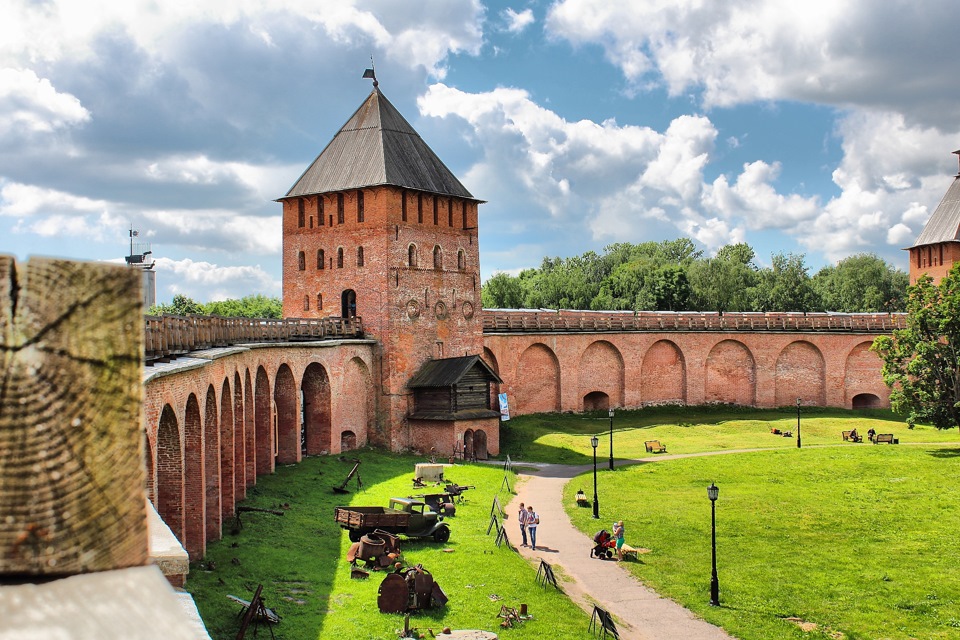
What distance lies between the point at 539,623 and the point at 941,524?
14.1m

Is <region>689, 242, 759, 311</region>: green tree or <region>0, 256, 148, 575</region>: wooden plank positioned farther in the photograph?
<region>689, 242, 759, 311</region>: green tree

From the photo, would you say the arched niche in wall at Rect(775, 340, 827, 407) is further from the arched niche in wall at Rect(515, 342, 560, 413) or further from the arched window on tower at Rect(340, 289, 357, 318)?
the arched window on tower at Rect(340, 289, 357, 318)

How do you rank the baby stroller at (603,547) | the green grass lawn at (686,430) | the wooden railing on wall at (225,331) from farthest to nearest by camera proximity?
the green grass lawn at (686,430) < the baby stroller at (603,547) < the wooden railing on wall at (225,331)

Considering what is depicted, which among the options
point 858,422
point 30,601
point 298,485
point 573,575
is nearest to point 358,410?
point 298,485

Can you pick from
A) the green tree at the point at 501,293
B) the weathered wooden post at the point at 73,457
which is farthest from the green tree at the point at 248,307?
the weathered wooden post at the point at 73,457

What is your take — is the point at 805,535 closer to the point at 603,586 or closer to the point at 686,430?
the point at 603,586

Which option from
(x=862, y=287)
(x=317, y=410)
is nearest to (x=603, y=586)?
(x=317, y=410)

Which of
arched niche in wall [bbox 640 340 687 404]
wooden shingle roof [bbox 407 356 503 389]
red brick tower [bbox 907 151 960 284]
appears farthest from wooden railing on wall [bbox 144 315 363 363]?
red brick tower [bbox 907 151 960 284]

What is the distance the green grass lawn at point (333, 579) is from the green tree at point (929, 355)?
20.5 meters

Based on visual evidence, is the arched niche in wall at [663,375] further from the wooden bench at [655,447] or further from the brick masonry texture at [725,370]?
the wooden bench at [655,447]

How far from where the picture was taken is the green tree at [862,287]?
7581cm

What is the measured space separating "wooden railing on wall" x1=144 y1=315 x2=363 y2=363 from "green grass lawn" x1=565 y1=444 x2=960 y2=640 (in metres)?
10.9

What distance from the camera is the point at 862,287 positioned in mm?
79312

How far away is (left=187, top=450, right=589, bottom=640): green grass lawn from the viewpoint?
14.4 meters
